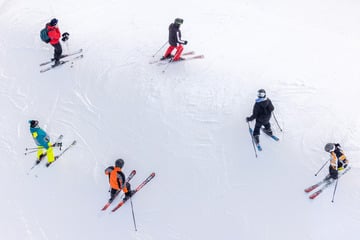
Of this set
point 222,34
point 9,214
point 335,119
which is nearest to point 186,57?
point 222,34

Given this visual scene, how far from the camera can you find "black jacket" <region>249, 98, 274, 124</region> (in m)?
11.3

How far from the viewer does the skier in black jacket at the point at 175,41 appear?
13091mm

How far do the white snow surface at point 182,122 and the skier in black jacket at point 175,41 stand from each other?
40 centimetres

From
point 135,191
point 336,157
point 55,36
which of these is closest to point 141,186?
point 135,191

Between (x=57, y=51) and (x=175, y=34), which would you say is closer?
(x=175, y=34)

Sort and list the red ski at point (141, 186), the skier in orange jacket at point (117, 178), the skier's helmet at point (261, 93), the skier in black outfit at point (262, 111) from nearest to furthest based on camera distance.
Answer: the skier in orange jacket at point (117, 178) → the skier's helmet at point (261, 93) → the skier in black outfit at point (262, 111) → the red ski at point (141, 186)

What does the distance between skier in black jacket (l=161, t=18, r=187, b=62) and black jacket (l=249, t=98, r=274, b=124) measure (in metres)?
3.54

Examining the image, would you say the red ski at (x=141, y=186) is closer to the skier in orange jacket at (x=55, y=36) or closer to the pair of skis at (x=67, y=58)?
the pair of skis at (x=67, y=58)

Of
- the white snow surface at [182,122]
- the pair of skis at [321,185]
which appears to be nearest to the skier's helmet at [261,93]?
the white snow surface at [182,122]

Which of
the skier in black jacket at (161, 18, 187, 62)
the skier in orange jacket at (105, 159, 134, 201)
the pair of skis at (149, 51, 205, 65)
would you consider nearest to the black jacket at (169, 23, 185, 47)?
the skier in black jacket at (161, 18, 187, 62)

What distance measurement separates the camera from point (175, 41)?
13.4 metres

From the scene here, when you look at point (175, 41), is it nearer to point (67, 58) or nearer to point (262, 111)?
point (262, 111)

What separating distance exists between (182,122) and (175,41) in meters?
2.75

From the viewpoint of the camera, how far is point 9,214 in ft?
38.7
